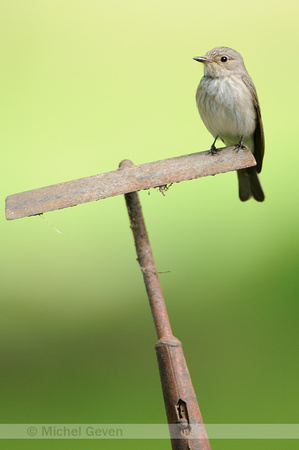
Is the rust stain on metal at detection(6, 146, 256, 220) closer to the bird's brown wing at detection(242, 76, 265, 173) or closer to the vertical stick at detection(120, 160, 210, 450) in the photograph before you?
the vertical stick at detection(120, 160, 210, 450)

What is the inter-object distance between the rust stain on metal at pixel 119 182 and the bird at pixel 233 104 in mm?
653

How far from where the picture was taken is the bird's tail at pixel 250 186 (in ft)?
5.84

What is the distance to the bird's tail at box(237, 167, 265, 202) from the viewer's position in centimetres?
178

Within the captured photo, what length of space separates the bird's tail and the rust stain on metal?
648mm

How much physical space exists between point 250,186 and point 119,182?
81 cm

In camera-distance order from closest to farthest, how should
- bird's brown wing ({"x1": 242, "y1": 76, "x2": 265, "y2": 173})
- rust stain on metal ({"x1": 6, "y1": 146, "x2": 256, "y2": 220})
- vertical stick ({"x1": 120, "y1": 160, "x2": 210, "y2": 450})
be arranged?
vertical stick ({"x1": 120, "y1": 160, "x2": 210, "y2": 450})
rust stain on metal ({"x1": 6, "y1": 146, "x2": 256, "y2": 220})
bird's brown wing ({"x1": 242, "y1": 76, "x2": 265, "y2": 173})

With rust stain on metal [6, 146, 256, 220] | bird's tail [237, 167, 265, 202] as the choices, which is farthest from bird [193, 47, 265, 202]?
rust stain on metal [6, 146, 256, 220]

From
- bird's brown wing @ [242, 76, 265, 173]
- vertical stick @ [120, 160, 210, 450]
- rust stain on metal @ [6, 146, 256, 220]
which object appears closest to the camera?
vertical stick @ [120, 160, 210, 450]

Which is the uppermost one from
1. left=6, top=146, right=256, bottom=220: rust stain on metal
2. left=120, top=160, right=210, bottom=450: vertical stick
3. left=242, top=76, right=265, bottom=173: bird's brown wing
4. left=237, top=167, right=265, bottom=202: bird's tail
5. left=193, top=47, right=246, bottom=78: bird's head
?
left=193, top=47, right=246, bottom=78: bird's head

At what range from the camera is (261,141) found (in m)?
1.71

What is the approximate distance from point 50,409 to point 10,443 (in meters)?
0.17

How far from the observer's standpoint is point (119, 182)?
1081 millimetres

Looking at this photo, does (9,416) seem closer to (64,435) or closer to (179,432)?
(64,435)

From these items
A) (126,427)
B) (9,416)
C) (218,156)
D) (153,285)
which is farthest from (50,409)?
(218,156)
